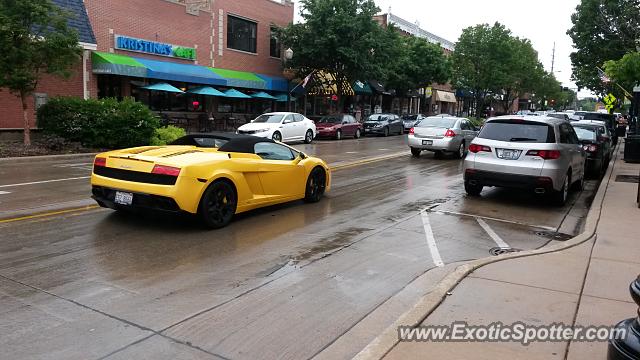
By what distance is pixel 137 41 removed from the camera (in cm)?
2550

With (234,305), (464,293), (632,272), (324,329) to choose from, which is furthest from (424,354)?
(632,272)

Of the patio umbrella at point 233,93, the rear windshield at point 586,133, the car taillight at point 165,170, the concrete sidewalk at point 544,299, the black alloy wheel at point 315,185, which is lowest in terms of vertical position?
the concrete sidewalk at point 544,299

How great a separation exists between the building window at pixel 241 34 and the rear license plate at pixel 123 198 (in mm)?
25246

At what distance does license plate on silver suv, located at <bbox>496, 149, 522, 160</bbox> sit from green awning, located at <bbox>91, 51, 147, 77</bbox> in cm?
1799

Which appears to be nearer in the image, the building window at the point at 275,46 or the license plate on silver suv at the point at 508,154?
the license plate on silver suv at the point at 508,154

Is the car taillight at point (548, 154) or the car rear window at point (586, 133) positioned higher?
the car rear window at point (586, 133)

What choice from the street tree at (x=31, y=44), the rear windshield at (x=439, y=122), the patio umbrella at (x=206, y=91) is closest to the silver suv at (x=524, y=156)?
the rear windshield at (x=439, y=122)

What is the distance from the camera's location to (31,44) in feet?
54.7

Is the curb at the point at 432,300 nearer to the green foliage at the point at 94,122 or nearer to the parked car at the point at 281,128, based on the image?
the green foliage at the point at 94,122

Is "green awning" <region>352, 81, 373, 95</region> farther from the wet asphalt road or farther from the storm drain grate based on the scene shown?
the wet asphalt road

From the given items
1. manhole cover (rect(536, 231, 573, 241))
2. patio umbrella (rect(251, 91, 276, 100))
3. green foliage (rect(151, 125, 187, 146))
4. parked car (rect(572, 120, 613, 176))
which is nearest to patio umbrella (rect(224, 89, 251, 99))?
patio umbrella (rect(251, 91, 276, 100))

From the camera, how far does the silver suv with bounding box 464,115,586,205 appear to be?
33.5 feet

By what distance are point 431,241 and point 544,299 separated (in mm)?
2567

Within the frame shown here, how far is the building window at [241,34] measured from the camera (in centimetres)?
3156
